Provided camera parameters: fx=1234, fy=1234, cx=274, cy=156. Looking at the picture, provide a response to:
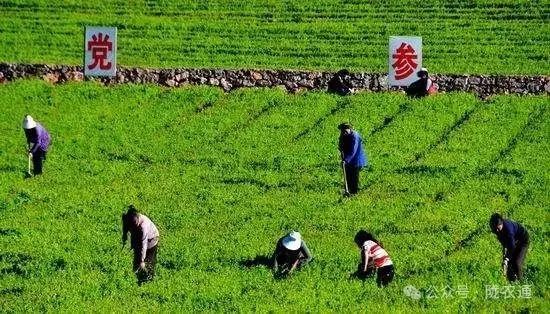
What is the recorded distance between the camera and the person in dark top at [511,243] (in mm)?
21641

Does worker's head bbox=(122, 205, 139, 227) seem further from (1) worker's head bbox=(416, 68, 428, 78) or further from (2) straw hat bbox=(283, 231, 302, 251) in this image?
(1) worker's head bbox=(416, 68, 428, 78)

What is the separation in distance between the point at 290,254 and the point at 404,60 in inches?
843

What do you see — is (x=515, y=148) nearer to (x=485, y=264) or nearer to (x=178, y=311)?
(x=485, y=264)

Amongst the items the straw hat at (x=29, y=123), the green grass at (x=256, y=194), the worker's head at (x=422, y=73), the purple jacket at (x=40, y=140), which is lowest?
the green grass at (x=256, y=194)

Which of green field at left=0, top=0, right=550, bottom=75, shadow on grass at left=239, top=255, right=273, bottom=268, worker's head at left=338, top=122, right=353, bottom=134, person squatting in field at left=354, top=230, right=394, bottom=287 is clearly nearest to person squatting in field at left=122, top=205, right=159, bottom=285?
shadow on grass at left=239, top=255, right=273, bottom=268

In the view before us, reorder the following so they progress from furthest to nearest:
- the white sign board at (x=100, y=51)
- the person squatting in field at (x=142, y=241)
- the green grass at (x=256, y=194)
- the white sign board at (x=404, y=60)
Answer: the white sign board at (x=100, y=51) < the white sign board at (x=404, y=60) < the green grass at (x=256, y=194) < the person squatting in field at (x=142, y=241)

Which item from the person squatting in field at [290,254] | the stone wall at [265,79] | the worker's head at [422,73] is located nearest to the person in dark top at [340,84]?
the stone wall at [265,79]

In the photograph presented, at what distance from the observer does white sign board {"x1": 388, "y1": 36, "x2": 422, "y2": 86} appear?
43312 millimetres

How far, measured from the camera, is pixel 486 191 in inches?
1211

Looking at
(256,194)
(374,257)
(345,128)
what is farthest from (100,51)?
(374,257)

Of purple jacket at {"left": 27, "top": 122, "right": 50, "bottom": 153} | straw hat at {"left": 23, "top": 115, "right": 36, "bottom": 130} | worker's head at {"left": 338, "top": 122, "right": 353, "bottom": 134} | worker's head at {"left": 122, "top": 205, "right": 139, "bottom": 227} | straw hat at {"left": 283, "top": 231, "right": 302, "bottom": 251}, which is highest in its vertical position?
worker's head at {"left": 338, "top": 122, "right": 353, "bottom": 134}

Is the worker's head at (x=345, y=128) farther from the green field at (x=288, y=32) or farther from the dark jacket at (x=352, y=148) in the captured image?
the green field at (x=288, y=32)

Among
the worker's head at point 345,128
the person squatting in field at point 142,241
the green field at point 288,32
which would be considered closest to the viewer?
Result: the person squatting in field at point 142,241

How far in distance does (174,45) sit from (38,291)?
29.8 m
